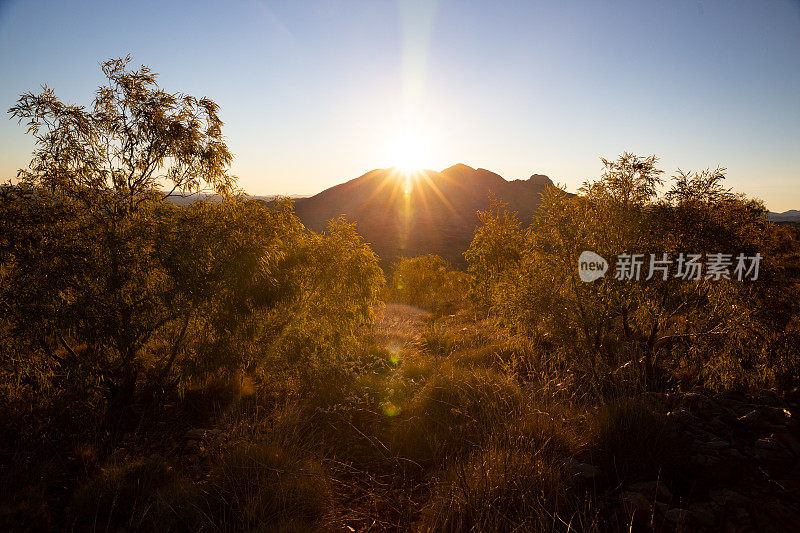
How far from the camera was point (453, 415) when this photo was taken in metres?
5.77

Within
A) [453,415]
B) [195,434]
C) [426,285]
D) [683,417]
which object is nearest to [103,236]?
[195,434]

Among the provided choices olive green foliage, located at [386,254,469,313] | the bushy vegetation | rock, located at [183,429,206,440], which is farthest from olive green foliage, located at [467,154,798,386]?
olive green foliage, located at [386,254,469,313]

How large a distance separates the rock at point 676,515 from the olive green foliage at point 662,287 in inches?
116

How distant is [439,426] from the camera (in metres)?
5.49

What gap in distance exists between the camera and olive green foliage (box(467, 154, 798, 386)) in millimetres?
5727

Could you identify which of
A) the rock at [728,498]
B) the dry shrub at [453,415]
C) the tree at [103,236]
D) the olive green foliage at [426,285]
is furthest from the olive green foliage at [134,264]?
the olive green foliage at [426,285]

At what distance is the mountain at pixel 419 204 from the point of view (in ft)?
244

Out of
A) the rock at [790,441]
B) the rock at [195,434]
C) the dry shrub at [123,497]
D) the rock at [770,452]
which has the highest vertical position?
the rock at [790,441]

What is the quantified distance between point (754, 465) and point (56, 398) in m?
8.88

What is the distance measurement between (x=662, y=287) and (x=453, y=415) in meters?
4.01

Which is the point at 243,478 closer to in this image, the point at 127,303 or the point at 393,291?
the point at 127,303

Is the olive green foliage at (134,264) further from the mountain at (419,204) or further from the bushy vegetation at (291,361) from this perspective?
the mountain at (419,204)

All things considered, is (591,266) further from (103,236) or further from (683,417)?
(103,236)

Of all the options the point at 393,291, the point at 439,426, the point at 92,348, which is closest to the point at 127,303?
the point at 92,348
